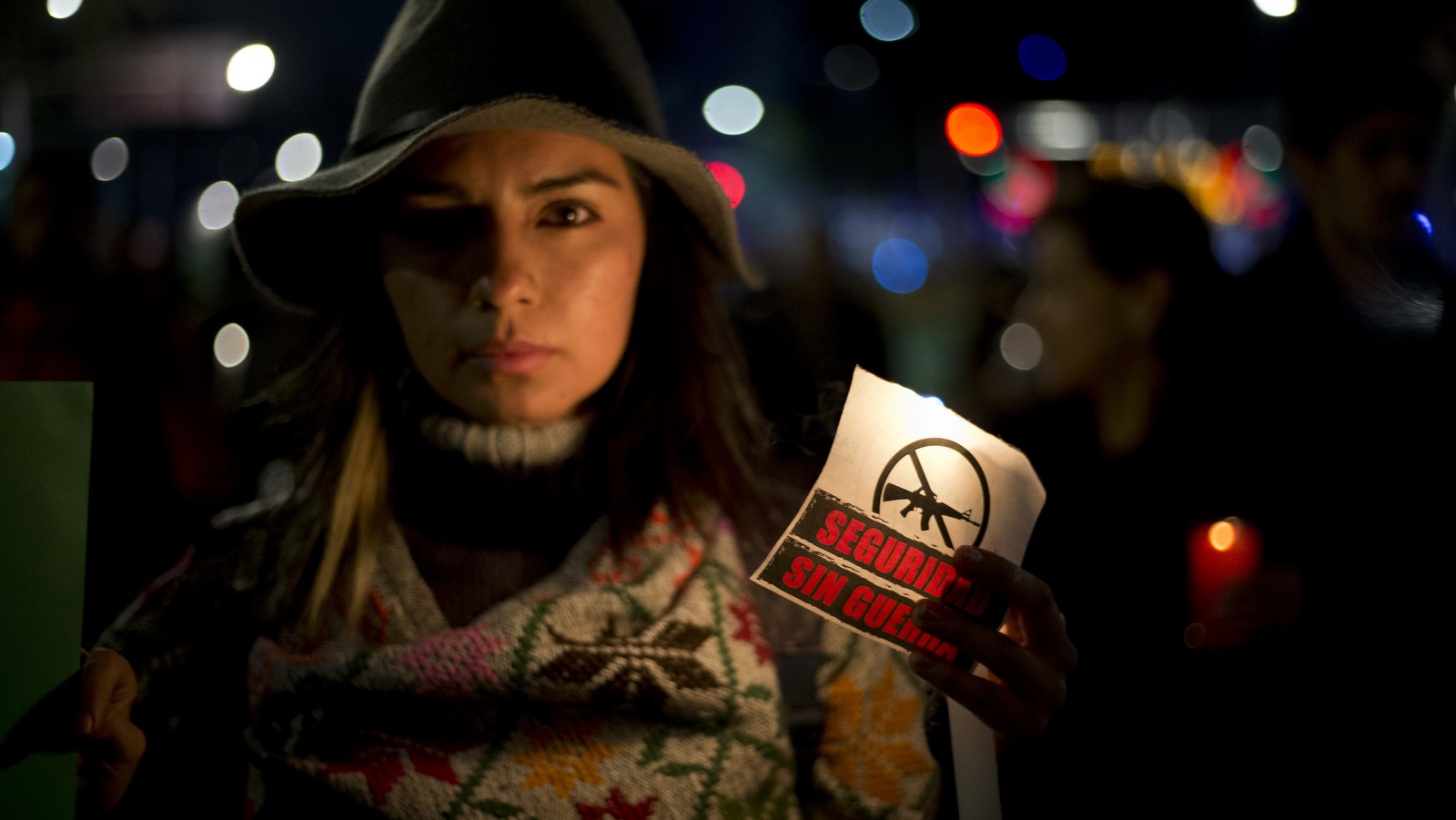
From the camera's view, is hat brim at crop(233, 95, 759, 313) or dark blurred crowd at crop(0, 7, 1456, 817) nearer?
dark blurred crowd at crop(0, 7, 1456, 817)

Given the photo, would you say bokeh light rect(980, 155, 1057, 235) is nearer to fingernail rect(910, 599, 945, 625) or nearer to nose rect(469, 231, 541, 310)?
nose rect(469, 231, 541, 310)

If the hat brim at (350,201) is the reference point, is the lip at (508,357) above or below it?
below

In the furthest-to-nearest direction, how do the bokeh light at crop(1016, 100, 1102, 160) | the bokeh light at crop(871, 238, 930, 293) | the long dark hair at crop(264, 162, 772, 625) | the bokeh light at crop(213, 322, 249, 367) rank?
the bokeh light at crop(871, 238, 930, 293) < the bokeh light at crop(1016, 100, 1102, 160) < the bokeh light at crop(213, 322, 249, 367) < the long dark hair at crop(264, 162, 772, 625)

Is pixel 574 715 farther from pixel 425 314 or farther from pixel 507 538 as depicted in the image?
pixel 425 314

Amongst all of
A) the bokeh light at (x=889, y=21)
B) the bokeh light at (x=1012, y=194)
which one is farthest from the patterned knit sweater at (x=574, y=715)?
the bokeh light at (x=1012, y=194)

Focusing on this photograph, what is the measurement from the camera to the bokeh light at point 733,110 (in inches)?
279

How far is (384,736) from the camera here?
3.76 ft

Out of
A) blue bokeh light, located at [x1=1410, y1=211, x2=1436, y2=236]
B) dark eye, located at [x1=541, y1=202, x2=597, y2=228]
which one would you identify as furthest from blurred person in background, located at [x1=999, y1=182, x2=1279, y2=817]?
dark eye, located at [x1=541, y1=202, x2=597, y2=228]

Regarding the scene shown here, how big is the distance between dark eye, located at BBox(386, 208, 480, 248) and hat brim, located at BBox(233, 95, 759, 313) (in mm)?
82

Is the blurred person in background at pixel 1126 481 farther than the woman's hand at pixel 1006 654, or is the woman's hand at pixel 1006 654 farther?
the blurred person in background at pixel 1126 481

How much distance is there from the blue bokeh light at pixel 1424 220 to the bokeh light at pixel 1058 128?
13.2 feet

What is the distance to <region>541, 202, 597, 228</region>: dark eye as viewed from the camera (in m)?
Answer: 1.21

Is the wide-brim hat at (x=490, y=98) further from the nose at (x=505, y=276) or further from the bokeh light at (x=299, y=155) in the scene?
the bokeh light at (x=299, y=155)

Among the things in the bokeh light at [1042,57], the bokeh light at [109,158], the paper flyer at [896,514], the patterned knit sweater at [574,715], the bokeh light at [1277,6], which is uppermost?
the bokeh light at [1042,57]
